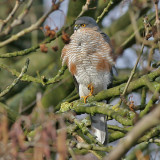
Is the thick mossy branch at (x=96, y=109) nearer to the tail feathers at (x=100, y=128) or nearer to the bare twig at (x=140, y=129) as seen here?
the tail feathers at (x=100, y=128)

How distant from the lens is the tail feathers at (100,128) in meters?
5.62

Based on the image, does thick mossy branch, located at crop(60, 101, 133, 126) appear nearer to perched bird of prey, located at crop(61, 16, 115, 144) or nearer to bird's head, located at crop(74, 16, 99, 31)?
perched bird of prey, located at crop(61, 16, 115, 144)

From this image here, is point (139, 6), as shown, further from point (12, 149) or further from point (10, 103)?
point (10, 103)

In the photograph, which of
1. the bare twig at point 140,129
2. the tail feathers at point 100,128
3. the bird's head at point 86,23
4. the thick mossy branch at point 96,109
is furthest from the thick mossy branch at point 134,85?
the bare twig at point 140,129

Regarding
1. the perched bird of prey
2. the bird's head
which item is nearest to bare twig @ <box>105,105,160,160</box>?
the perched bird of prey

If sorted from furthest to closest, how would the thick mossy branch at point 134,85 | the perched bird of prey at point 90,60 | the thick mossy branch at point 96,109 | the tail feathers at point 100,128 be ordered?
the perched bird of prey at point 90,60, the tail feathers at point 100,128, the thick mossy branch at point 134,85, the thick mossy branch at point 96,109

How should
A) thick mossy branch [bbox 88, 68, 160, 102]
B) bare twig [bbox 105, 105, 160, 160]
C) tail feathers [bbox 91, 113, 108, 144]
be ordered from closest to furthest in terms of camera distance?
bare twig [bbox 105, 105, 160, 160] → thick mossy branch [bbox 88, 68, 160, 102] → tail feathers [bbox 91, 113, 108, 144]

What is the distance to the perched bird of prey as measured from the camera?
6.20 m

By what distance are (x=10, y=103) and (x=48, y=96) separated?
873mm

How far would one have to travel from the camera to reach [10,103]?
6949 millimetres

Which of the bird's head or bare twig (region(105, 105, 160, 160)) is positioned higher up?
the bird's head

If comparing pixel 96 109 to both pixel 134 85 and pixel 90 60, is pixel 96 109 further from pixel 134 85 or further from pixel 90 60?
pixel 90 60

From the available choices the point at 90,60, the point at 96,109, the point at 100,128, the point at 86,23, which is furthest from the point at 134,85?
the point at 86,23

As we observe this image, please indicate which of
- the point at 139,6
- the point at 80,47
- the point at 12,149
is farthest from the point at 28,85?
the point at 12,149
